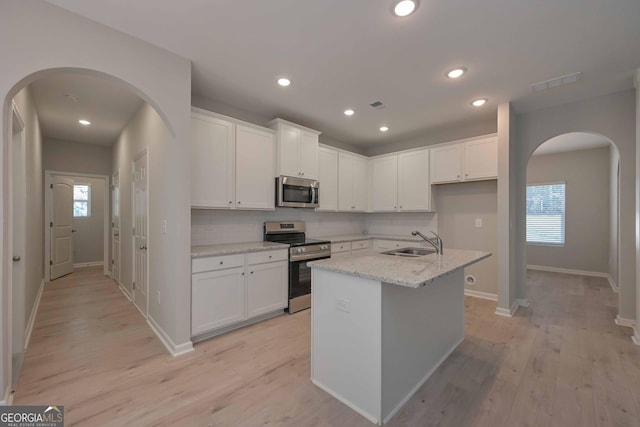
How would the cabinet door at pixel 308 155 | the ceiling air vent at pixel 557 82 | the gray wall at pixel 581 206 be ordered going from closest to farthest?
the ceiling air vent at pixel 557 82 → the cabinet door at pixel 308 155 → the gray wall at pixel 581 206

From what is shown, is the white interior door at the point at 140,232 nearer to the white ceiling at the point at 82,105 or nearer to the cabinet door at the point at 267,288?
the white ceiling at the point at 82,105

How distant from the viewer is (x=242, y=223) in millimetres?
3742

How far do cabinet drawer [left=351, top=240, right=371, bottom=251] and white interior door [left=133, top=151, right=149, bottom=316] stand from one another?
2.95m

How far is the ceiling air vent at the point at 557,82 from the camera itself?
2762 millimetres

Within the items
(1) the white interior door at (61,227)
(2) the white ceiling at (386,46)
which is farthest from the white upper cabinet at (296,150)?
(1) the white interior door at (61,227)

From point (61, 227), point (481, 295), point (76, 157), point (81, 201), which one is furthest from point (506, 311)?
point (81, 201)

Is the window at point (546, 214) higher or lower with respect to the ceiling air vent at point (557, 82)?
lower

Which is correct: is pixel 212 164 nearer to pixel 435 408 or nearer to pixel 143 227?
pixel 143 227

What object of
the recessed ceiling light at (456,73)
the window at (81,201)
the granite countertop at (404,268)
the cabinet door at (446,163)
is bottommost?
the granite countertop at (404,268)

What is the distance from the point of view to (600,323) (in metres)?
3.23

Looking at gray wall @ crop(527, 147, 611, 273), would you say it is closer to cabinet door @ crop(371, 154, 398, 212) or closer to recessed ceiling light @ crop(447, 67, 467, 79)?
cabinet door @ crop(371, 154, 398, 212)

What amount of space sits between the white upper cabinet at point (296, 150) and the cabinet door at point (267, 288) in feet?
4.24

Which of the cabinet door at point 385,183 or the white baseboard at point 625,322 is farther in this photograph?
the cabinet door at point 385,183

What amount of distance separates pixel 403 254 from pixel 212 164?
2.29m
